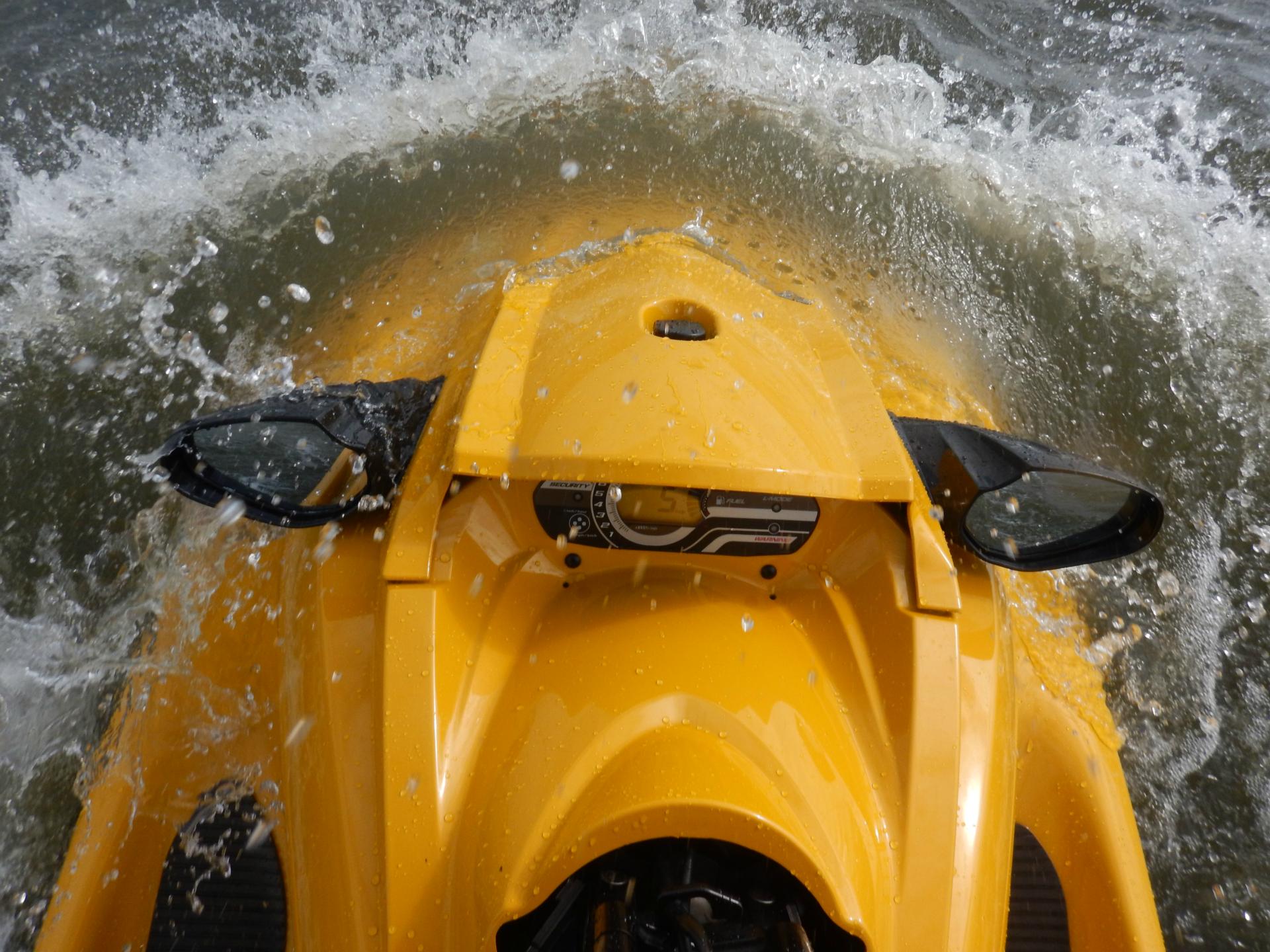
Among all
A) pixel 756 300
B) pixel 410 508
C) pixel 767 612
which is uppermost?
pixel 756 300

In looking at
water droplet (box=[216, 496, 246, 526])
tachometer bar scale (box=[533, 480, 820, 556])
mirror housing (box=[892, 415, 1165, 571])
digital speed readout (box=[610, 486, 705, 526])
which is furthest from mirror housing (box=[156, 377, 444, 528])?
mirror housing (box=[892, 415, 1165, 571])

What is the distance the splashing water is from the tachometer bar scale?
93 cm

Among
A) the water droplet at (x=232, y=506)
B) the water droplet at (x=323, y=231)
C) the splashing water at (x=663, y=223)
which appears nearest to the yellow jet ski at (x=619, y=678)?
the water droplet at (x=232, y=506)

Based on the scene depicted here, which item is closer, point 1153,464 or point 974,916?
point 974,916

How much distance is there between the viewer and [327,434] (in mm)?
1557

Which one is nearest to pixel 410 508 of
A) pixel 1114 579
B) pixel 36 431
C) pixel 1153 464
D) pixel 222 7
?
pixel 36 431

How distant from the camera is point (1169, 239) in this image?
3662mm

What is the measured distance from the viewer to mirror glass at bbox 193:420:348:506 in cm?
170

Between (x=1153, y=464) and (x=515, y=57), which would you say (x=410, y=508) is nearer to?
(x=1153, y=464)

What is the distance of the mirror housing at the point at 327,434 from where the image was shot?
4.97ft

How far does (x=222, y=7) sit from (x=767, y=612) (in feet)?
13.9

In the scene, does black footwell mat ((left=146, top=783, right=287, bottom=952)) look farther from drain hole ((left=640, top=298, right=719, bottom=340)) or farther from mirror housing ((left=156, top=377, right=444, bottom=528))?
drain hole ((left=640, top=298, right=719, bottom=340))

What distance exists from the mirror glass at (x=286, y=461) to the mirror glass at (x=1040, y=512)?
1174 millimetres

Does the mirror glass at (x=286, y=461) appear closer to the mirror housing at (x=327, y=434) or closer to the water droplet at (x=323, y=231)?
the mirror housing at (x=327, y=434)
